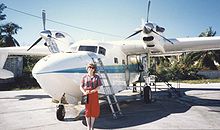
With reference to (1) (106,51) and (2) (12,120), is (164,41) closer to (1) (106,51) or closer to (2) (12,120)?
(1) (106,51)

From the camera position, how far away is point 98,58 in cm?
1032

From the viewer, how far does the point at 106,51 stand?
11.6 metres

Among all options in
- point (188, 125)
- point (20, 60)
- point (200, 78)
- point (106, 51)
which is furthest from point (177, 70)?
point (188, 125)

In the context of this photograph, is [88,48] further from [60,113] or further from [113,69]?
[60,113]

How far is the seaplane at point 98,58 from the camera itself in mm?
8383

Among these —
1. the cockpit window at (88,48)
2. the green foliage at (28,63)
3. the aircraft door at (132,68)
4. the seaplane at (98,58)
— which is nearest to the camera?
the seaplane at (98,58)

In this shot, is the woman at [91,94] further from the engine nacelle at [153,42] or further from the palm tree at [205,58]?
the palm tree at [205,58]

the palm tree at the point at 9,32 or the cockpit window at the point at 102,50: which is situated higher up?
the palm tree at the point at 9,32

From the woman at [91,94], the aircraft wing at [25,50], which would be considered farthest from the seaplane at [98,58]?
the woman at [91,94]

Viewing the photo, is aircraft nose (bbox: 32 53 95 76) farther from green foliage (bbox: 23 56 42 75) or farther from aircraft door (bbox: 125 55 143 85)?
green foliage (bbox: 23 56 42 75)

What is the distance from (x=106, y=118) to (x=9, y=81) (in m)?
23.3

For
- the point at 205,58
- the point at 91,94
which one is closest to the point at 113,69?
the point at 91,94

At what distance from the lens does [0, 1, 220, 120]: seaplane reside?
8383 mm

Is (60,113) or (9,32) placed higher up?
(9,32)
